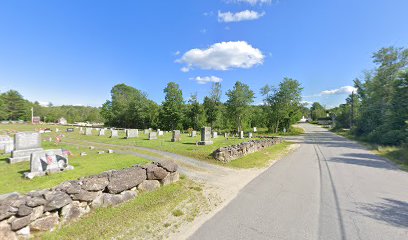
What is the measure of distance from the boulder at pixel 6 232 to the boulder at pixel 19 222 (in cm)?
7

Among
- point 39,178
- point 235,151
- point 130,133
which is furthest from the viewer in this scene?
point 130,133

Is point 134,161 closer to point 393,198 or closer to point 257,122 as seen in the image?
point 393,198

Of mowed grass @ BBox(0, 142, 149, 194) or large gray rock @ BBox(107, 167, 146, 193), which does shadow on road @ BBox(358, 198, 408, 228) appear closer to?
large gray rock @ BBox(107, 167, 146, 193)

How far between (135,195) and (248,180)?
190 inches

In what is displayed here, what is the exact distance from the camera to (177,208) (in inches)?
230

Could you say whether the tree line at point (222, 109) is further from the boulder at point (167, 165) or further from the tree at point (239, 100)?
the boulder at point (167, 165)

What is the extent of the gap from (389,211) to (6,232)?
9.39 metres

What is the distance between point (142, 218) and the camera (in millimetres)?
5113

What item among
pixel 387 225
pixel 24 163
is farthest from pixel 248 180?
pixel 24 163

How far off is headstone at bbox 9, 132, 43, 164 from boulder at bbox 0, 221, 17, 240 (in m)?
9.61

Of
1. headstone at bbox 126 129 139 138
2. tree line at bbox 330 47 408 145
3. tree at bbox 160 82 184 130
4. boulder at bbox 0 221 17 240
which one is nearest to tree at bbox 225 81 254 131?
tree at bbox 160 82 184 130

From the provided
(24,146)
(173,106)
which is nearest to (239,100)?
(173,106)

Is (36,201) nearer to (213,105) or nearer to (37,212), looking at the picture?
(37,212)

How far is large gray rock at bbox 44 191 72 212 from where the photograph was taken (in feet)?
14.6
